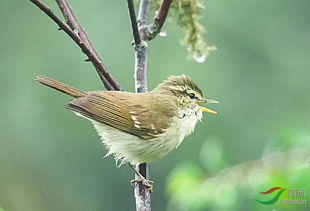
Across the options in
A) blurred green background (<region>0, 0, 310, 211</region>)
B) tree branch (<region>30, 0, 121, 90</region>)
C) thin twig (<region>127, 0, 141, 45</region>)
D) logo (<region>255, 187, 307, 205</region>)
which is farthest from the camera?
blurred green background (<region>0, 0, 310, 211</region>)

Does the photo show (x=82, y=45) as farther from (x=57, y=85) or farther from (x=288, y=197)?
(x=288, y=197)

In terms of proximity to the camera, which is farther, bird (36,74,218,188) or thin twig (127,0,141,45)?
bird (36,74,218,188)

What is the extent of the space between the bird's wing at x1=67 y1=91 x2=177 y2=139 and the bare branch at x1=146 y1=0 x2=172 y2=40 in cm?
30

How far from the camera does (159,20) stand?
3326 millimetres

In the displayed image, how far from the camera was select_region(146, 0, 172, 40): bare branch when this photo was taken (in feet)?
10.6

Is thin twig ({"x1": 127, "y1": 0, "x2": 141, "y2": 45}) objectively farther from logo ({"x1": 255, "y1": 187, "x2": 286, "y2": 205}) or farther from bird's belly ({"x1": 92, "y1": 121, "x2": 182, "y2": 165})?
logo ({"x1": 255, "y1": 187, "x2": 286, "y2": 205})

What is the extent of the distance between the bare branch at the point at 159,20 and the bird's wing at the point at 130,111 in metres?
0.30

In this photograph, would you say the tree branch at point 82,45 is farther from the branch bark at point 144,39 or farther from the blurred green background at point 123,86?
the blurred green background at point 123,86

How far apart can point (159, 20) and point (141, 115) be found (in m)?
0.47

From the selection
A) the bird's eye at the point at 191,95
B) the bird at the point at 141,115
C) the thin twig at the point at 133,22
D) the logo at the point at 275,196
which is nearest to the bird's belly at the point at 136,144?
the bird at the point at 141,115

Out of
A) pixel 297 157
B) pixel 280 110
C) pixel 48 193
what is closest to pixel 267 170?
pixel 297 157

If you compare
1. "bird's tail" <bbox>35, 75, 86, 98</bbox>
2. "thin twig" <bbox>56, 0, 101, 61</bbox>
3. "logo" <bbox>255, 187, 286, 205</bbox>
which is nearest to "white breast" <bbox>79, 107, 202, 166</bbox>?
"bird's tail" <bbox>35, 75, 86, 98</bbox>

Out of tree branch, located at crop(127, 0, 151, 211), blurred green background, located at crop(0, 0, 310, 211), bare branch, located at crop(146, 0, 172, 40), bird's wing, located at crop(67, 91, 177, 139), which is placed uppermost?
blurred green background, located at crop(0, 0, 310, 211)

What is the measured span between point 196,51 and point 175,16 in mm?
228
